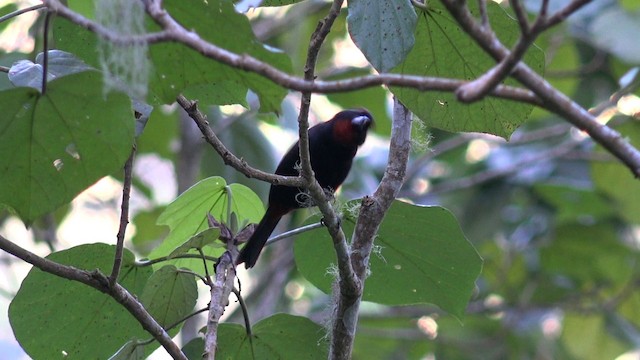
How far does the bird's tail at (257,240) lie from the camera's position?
218 centimetres

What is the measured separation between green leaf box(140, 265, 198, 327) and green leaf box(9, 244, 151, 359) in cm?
9

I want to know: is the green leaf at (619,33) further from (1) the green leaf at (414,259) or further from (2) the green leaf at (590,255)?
(1) the green leaf at (414,259)

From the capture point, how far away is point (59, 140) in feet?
4.16

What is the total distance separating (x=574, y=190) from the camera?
371cm

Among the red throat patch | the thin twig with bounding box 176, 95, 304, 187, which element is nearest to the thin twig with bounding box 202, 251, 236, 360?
the thin twig with bounding box 176, 95, 304, 187

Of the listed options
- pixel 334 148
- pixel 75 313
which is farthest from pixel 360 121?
pixel 75 313

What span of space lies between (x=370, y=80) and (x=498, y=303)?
3.59m

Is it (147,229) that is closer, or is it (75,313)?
(75,313)

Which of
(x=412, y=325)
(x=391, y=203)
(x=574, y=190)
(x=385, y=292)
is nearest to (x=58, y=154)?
(x=391, y=203)

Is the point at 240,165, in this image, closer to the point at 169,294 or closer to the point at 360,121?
the point at 169,294

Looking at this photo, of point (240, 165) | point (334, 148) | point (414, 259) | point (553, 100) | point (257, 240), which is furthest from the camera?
point (334, 148)

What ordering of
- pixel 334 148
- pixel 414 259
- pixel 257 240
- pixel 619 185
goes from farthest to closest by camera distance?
pixel 619 185 < pixel 334 148 < pixel 257 240 < pixel 414 259

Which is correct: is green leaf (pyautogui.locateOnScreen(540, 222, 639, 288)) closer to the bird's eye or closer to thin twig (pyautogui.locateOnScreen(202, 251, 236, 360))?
the bird's eye

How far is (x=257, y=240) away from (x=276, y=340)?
704 mm
